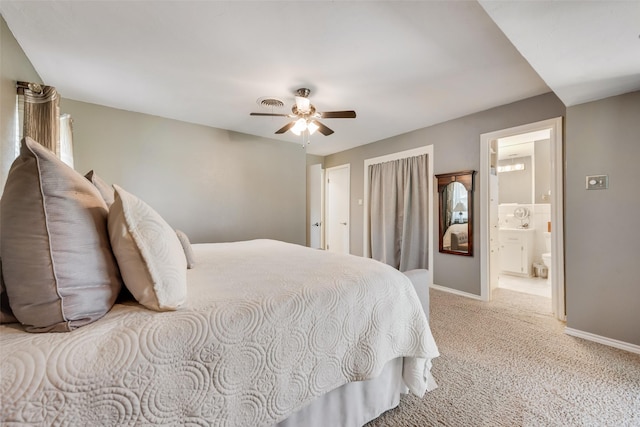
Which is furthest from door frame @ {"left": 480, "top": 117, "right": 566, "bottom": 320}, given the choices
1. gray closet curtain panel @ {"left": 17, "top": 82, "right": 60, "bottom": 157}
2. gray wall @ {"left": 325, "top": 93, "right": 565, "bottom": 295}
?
gray closet curtain panel @ {"left": 17, "top": 82, "right": 60, "bottom": 157}

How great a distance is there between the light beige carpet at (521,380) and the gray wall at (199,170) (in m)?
3.00

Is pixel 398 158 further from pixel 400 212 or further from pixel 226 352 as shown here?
pixel 226 352

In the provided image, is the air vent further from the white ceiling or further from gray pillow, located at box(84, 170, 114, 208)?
gray pillow, located at box(84, 170, 114, 208)

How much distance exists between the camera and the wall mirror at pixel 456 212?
3330mm

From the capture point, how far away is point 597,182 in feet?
7.19

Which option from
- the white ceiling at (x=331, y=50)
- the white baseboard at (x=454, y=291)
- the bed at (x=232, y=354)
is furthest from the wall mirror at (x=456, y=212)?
the bed at (x=232, y=354)

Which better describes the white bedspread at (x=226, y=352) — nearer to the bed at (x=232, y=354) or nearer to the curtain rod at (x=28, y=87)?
the bed at (x=232, y=354)

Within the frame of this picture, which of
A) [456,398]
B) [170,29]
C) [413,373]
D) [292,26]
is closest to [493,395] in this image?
[456,398]

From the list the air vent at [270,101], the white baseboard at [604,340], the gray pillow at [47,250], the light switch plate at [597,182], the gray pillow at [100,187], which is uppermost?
the air vent at [270,101]

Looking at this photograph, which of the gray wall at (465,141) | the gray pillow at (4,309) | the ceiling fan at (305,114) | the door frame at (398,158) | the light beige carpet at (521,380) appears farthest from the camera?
the door frame at (398,158)

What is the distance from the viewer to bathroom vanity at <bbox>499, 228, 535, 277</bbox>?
438 centimetres

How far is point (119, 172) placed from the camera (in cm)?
319

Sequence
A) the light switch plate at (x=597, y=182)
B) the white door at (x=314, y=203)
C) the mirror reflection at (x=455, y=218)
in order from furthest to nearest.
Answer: the white door at (x=314, y=203) → the mirror reflection at (x=455, y=218) → the light switch plate at (x=597, y=182)

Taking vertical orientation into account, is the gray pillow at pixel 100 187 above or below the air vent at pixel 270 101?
below
